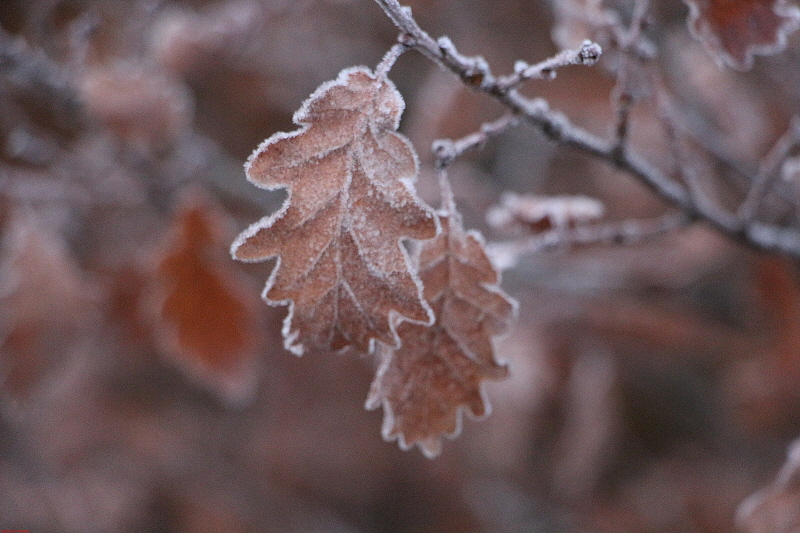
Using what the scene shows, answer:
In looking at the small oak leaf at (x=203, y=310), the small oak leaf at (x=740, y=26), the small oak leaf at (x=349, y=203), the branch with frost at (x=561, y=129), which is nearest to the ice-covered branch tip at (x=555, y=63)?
the branch with frost at (x=561, y=129)

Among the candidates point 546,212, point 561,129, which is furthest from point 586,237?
point 561,129

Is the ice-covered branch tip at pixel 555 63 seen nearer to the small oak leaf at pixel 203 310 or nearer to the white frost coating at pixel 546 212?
the white frost coating at pixel 546 212

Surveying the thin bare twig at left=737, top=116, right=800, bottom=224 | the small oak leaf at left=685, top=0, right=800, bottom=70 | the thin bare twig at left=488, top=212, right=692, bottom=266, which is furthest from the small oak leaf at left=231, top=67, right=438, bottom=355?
the thin bare twig at left=737, top=116, right=800, bottom=224

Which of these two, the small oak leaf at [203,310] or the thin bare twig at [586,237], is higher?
the small oak leaf at [203,310]

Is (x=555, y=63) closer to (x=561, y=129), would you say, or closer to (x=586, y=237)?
(x=561, y=129)

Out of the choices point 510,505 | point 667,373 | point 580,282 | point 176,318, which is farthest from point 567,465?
point 176,318
